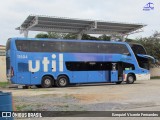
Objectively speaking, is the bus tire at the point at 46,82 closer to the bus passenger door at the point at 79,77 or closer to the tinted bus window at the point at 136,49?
the bus passenger door at the point at 79,77

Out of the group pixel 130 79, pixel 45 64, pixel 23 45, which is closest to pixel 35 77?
pixel 45 64

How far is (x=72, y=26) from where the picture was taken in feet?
144

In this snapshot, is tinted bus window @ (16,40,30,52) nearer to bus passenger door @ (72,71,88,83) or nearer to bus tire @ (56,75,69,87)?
bus tire @ (56,75,69,87)

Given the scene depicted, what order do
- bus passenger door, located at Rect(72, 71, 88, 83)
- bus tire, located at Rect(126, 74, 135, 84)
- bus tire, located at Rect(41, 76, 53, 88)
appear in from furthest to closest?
1. bus tire, located at Rect(126, 74, 135, 84)
2. bus passenger door, located at Rect(72, 71, 88, 83)
3. bus tire, located at Rect(41, 76, 53, 88)

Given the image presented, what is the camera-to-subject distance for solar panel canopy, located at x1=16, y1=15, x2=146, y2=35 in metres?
40.8

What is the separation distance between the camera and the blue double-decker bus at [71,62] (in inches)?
1019

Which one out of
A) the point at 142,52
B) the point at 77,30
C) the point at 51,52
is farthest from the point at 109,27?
the point at 51,52

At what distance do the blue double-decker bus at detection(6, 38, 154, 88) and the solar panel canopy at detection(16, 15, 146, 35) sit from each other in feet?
38.8

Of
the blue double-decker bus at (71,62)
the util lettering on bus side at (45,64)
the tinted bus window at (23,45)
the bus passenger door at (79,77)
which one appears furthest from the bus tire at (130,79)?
the tinted bus window at (23,45)

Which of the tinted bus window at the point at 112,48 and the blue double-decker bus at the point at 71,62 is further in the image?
the tinted bus window at the point at 112,48

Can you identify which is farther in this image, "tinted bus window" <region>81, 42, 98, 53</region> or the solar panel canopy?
the solar panel canopy

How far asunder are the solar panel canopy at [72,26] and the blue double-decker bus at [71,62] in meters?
11.8

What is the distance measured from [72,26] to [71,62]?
16531mm

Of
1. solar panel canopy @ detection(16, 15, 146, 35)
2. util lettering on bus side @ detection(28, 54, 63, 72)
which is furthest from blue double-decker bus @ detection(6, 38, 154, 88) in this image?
solar panel canopy @ detection(16, 15, 146, 35)
